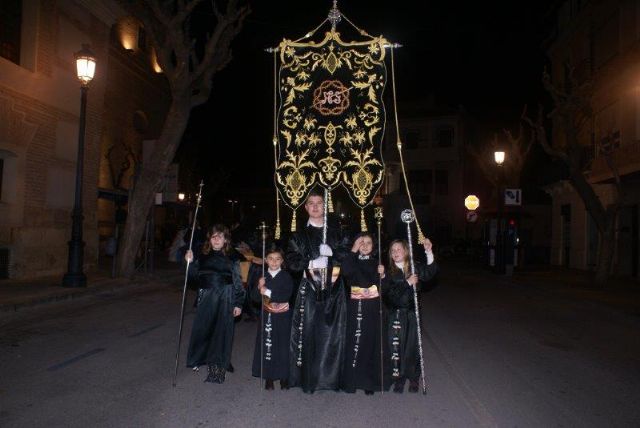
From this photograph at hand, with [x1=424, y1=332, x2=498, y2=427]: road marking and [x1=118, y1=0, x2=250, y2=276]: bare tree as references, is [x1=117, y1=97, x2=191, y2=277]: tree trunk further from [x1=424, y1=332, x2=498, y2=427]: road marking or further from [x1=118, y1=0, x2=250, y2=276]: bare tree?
[x1=424, y1=332, x2=498, y2=427]: road marking

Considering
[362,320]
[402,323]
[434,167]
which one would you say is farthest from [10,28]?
[434,167]

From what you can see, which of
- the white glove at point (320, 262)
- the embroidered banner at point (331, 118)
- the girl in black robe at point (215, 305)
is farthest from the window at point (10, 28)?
the white glove at point (320, 262)

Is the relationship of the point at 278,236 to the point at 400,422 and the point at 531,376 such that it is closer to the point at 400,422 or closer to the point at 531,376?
the point at 400,422

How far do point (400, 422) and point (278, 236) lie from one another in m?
2.38

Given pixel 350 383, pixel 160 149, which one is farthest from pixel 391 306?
pixel 160 149

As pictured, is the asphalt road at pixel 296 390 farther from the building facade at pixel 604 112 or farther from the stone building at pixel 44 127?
the building facade at pixel 604 112

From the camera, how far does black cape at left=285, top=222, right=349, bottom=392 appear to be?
5.53 meters

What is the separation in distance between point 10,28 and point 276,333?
550 inches

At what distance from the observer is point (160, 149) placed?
16.4m

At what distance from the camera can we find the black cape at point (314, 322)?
218 inches

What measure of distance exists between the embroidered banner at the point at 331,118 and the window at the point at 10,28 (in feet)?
38.5

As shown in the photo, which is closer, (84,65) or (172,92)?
(84,65)

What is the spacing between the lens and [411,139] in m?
45.2

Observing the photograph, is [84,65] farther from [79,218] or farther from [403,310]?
[403,310]
